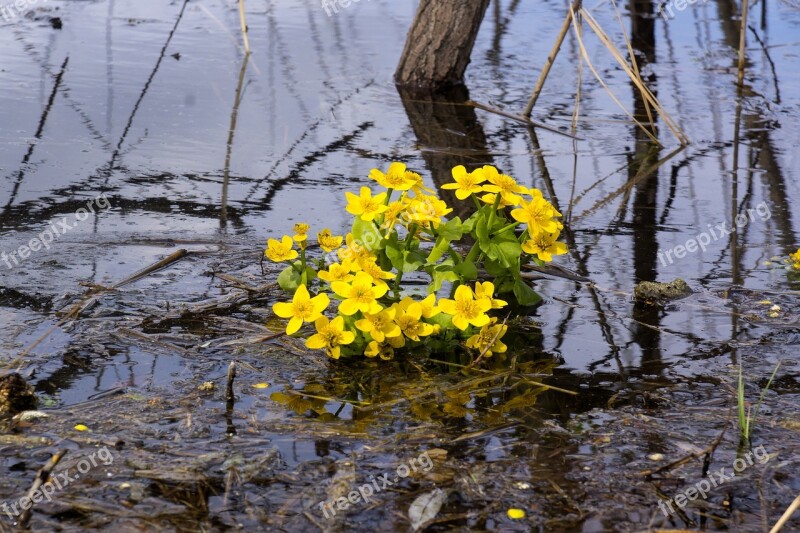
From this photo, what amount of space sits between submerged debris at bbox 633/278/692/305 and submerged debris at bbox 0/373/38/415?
229 cm

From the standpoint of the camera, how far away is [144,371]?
118 inches

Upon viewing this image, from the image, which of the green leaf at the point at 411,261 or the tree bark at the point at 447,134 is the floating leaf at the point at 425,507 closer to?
the green leaf at the point at 411,261

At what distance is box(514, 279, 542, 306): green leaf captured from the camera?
3.48m

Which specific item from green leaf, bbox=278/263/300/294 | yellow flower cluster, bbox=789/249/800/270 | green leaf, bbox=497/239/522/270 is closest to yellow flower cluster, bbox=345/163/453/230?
green leaf, bbox=497/239/522/270

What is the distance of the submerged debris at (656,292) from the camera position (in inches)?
148

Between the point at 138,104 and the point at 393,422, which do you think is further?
the point at 138,104

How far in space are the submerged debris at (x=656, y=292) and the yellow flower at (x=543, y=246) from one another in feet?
1.99

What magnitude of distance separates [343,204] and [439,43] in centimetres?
272

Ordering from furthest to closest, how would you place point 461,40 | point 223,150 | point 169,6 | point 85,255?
point 169,6 → point 461,40 → point 223,150 → point 85,255

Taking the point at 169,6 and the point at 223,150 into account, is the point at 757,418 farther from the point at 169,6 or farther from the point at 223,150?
the point at 169,6

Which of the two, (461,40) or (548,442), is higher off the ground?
(461,40)

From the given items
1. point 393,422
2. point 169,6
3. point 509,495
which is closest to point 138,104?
point 169,6

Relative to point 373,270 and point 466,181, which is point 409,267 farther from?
point 466,181

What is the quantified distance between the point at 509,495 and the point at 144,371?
126 centimetres
